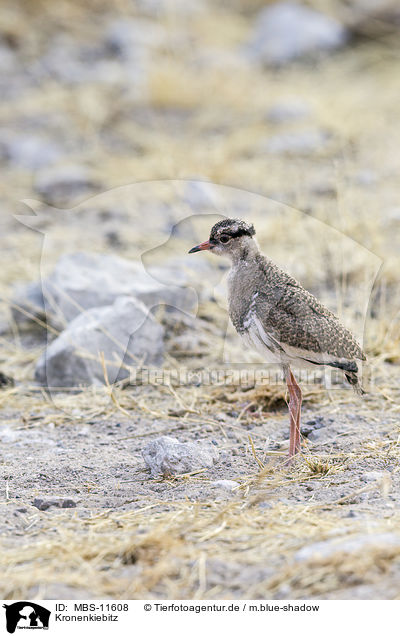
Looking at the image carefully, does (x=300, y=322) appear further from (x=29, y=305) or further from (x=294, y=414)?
(x=29, y=305)

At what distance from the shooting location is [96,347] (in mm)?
4957

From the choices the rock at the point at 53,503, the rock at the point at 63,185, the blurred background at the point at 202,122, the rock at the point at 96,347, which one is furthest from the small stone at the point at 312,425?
the rock at the point at 63,185

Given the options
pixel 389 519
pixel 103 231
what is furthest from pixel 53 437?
pixel 103 231

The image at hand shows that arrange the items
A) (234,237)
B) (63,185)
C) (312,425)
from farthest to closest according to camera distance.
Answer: (63,185) < (312,425) < (234,237)

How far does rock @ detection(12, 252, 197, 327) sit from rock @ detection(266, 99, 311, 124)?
515 cm

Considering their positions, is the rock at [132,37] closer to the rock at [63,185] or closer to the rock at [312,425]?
the rock at [63,185]

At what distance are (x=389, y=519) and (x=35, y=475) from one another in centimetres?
175

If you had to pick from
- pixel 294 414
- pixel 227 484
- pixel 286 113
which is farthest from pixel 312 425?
pixel 286 113

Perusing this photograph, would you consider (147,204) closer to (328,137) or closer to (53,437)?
(328,137)

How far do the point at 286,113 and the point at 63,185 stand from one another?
11.3 ft

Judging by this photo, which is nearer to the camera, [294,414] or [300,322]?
[300,322]

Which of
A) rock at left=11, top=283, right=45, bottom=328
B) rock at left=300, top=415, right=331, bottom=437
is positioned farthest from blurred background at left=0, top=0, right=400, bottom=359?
rock at left=300, top=415, right=331, bottom=437
